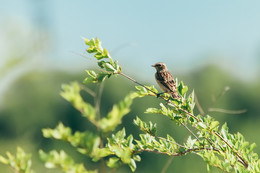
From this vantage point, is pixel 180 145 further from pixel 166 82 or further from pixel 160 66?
pixel 160 66

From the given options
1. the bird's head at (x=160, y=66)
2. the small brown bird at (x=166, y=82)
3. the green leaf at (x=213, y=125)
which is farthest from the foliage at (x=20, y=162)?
the bird's head at (x=160, y=66)

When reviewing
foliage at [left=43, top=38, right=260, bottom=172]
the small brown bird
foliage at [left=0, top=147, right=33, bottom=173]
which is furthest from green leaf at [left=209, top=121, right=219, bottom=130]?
the small brown bird

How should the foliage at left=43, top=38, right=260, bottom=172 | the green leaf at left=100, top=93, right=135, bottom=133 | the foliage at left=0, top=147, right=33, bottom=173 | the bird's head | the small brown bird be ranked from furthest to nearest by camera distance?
the bird's head
the small brown bird
the foliage at left=43, top=38, right=260, bottom=172
the foliage at left=0, top=147, right=33, bottom=173
the green leaf at left=100, top=93, right=135, bottom=133

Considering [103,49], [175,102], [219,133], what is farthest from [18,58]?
[219,133]

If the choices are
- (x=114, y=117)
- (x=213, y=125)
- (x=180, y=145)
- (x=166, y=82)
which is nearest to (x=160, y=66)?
(x=166, y=82)

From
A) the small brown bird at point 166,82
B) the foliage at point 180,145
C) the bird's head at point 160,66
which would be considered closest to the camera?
the foliage at point 180,145

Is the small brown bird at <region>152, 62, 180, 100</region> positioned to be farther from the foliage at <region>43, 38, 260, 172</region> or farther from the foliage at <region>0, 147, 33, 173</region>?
the foliage at <region>0, 147, 33, 173</region>

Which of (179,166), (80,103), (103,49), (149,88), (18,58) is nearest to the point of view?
(80,103)

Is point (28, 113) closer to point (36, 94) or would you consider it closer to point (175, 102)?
point (36, 94)

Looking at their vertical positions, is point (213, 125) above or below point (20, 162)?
above

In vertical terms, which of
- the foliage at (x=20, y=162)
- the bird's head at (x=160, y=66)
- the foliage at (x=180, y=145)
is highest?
the bird's head at (x=160, y=66)

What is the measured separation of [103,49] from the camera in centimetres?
295

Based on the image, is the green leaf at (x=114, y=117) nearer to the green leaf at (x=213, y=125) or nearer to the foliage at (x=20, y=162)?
the foliage at (x=20, y=162)

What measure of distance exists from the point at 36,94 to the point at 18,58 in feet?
167
